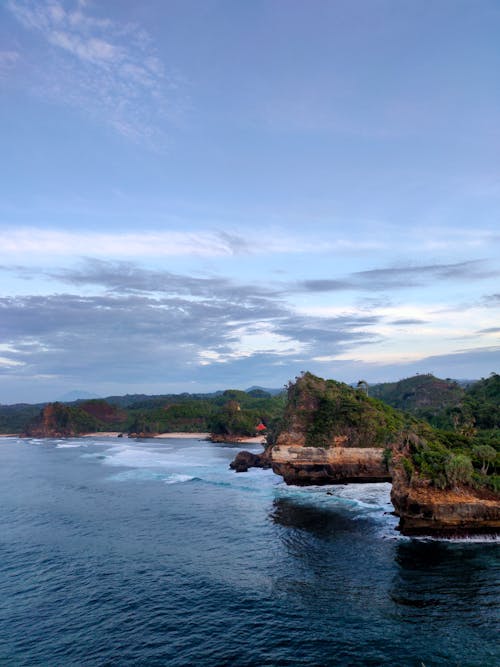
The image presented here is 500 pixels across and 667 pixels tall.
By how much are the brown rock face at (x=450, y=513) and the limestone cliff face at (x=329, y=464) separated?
27897 millimetres

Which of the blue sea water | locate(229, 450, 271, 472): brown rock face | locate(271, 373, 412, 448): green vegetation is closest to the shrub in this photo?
the blue sea water

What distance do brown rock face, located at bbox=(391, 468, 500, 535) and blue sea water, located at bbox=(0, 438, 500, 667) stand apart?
2.28 m

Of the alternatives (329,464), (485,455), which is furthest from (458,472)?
(329,464)

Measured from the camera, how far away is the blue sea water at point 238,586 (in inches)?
1037

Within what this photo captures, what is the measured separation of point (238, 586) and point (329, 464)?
42712 millimetres

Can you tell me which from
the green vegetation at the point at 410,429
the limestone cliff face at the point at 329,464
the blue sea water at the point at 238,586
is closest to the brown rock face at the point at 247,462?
the green vegetation at the point at 410,429

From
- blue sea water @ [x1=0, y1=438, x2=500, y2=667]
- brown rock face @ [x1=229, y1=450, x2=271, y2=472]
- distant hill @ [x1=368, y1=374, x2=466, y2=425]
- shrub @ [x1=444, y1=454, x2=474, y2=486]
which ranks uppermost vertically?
distant hill @ [x1=368, y1=374, x2=466, y2=425]

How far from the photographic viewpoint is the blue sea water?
26.3 metres

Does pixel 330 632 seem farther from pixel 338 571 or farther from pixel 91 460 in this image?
pixel 91 460

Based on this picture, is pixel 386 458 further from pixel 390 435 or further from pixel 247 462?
pixel 247 462

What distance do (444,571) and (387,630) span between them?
37.9 feet

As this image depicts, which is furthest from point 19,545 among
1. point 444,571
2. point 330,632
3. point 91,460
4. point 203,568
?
point 91,460

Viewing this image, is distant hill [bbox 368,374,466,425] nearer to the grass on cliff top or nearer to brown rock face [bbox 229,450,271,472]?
brown rock face [bbox 229,450,271,472]

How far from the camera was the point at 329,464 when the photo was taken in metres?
75.0
